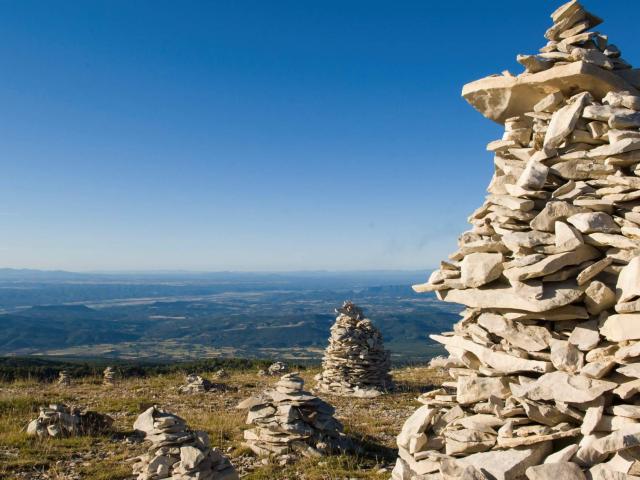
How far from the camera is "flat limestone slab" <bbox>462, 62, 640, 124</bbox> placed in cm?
671

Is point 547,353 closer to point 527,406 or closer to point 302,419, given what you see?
point 527,406

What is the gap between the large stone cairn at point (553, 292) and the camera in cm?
537

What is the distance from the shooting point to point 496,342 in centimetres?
655

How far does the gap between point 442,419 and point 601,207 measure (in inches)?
133

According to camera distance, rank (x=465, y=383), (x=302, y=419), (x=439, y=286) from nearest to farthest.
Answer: (x=465, y=383), (x=439, y=286), (x=302, y=419)

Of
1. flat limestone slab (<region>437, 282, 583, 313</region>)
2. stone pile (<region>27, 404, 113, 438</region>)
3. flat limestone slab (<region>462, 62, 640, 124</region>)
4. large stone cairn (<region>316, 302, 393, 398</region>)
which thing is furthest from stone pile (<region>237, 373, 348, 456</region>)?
large stone cairn (<region>316, 302, 393, 398</region>)

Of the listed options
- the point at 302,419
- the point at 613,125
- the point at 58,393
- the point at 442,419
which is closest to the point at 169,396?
the point at 58,393

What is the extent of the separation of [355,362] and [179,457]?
1225 centimetres

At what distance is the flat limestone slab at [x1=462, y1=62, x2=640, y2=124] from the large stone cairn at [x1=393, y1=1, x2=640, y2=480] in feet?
0.08

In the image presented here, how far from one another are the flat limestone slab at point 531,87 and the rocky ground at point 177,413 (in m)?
6.94

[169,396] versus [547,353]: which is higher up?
[547,353]

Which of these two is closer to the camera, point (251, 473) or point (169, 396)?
point (251, 473)

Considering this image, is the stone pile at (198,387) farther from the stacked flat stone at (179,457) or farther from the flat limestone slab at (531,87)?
the flat limestone slab at (531,87)

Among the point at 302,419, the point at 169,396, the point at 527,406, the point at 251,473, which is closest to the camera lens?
the point at 527,406
